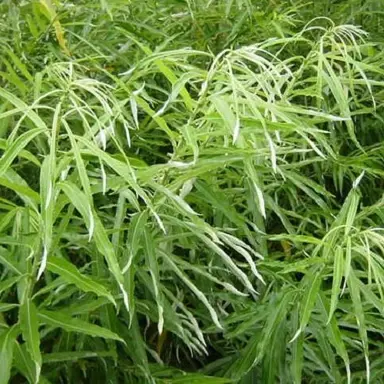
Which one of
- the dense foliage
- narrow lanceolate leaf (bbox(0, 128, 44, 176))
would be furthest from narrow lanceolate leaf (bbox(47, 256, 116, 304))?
narrow lanceolate leaf (bbox(0, 128, 44, 176))

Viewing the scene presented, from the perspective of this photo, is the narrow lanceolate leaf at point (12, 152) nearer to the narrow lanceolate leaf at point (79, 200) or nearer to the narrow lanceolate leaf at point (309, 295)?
the narrow lanceolate leaf at point (79, 200)

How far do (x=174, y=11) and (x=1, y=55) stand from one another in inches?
18.9

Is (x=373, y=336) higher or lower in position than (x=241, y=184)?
lower

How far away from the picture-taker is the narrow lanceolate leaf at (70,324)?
3.00ft

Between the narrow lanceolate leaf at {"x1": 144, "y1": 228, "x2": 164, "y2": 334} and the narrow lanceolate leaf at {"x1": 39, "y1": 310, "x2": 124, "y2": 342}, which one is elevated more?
the narrow lanceolate leaf at {"x1": 144, "y1": 228, "x2": 164, "y2": 334}

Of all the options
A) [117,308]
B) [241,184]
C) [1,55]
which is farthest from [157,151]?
[117,308]

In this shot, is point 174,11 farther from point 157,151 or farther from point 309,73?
point 157,151

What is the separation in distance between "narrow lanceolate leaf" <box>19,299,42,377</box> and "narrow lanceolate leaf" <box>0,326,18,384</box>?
31mm

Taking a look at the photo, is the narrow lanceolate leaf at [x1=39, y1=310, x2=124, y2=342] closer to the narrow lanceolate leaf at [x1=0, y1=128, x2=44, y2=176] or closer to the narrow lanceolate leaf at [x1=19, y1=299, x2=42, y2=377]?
the narrow lanceolate leaf at [x1=19, y1=299, x2=42, y2=377]

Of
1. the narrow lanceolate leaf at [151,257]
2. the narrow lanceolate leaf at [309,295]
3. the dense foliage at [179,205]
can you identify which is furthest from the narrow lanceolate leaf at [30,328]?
the narrow lanceolate leaf at [309,295]

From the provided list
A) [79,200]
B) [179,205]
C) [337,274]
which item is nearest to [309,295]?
[337,274]

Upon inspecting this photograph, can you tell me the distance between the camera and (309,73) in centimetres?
154

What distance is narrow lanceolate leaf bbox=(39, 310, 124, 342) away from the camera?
0.92 m

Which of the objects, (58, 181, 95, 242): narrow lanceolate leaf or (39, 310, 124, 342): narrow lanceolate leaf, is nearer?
(58, 181, 95, 242): narrow lanceolate leaf
